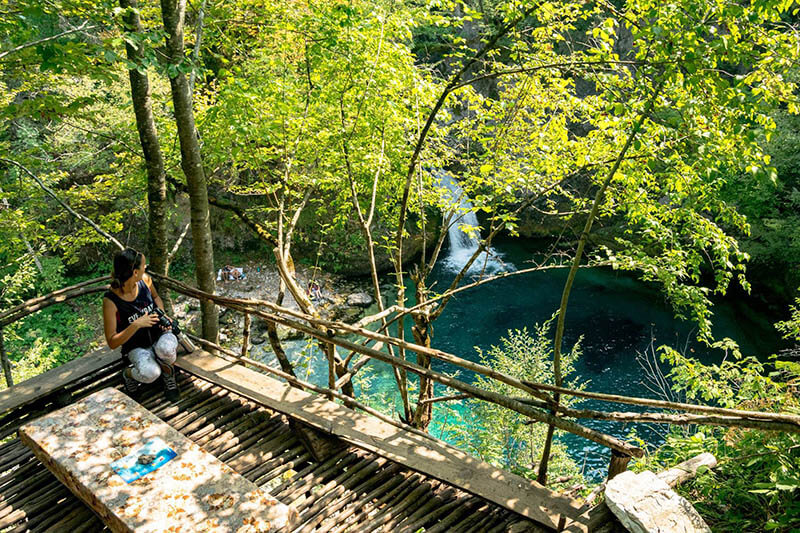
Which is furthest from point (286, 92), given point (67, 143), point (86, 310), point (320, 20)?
point (86, 310)

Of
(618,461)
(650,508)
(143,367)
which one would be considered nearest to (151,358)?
(143,367)

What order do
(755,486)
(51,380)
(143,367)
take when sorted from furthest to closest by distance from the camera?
(51,380), (143,367), (755,486)

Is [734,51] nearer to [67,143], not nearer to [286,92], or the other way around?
[286,92]

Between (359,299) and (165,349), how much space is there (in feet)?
45.2

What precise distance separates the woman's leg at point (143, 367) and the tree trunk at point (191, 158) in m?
1.45

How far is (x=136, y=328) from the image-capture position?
402cm

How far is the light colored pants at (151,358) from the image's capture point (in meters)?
4.21

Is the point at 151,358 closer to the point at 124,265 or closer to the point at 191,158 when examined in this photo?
the point at 124,265

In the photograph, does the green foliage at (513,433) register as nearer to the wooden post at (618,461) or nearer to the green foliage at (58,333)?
the wooden post at (618,461)

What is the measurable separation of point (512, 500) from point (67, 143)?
14605 mm

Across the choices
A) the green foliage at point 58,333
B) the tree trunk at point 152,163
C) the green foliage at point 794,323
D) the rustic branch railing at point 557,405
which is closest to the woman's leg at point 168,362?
the rustic branch railing at point 557,405

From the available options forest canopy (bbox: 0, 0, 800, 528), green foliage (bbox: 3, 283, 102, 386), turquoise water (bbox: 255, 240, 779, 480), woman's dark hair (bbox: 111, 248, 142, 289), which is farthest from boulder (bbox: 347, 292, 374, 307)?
woman's dark hair (bbox: 111, 248, 142, 289)

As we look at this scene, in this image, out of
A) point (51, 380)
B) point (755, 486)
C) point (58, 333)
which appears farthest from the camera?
point (58, 333)

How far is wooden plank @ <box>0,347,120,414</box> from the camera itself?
165 inches
